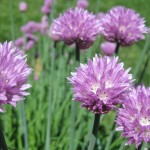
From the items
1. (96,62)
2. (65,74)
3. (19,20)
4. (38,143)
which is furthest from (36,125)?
(19,20)

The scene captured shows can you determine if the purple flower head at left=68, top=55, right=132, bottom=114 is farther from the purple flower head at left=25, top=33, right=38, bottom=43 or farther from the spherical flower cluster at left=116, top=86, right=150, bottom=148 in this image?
the purple flower head at left=25, top=33, right=38, bottom=43

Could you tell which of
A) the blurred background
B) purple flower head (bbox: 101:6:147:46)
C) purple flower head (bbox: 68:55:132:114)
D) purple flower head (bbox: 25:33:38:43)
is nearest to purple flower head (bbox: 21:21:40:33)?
purple flower head (bbox: 25:33:38:43)

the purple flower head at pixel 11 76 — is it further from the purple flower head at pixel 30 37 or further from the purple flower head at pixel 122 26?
the purple flower head at pixel 30 37

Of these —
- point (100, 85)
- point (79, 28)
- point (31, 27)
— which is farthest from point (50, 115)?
point (31, 27)

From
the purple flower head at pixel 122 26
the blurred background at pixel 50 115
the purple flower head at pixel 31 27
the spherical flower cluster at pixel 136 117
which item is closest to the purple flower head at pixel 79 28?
the purple flower head at pixel 122 26

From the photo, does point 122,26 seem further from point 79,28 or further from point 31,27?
point 31,27
